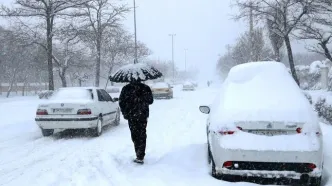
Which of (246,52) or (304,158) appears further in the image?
(246,52)

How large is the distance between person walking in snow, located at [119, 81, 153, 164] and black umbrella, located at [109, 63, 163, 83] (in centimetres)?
17

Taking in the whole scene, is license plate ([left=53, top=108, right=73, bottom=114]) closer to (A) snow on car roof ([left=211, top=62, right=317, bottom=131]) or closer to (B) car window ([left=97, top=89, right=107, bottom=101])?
(B) car window ([left=97, top=89, right=107, bottom=101])

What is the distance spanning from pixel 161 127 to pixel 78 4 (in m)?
9.85

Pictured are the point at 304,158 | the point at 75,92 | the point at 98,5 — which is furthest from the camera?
the point at 98,5

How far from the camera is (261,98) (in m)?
5.63

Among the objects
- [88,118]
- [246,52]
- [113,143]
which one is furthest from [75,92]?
[246,52]

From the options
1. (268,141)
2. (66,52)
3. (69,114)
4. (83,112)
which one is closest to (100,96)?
(83,112)

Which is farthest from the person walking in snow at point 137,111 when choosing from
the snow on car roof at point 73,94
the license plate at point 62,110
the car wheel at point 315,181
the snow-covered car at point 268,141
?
the snow on car roof at point 73,94

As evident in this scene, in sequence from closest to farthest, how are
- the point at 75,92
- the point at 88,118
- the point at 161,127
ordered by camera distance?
1. the point at 88,118
2. the point at 75,92
3. the point at 161,127

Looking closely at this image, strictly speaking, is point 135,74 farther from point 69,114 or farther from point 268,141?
point 69,114

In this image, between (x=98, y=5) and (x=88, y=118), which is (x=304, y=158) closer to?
(x=88, y=118)

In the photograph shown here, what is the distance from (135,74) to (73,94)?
4.86 m

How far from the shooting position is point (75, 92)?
11.4 m

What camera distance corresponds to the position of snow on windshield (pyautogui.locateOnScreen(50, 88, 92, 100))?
1115 centimetres
